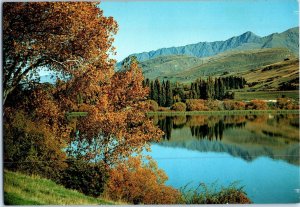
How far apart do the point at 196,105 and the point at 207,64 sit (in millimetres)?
866

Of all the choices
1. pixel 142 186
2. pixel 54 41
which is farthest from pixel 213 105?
pixel 54 41

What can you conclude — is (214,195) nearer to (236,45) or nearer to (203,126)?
(203,126)

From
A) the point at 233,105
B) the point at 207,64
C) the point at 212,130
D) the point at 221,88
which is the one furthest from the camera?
the point at 207,64

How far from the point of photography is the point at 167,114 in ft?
31.1

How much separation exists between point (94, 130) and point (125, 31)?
180 cm

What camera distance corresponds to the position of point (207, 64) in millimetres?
9914

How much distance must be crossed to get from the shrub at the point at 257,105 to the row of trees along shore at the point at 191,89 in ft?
1.10

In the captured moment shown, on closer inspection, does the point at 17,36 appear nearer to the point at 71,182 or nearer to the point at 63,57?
the point at 63,57

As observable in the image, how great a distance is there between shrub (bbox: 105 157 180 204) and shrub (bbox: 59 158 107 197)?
6.2 inches

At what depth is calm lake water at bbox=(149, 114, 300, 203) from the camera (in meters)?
9.18

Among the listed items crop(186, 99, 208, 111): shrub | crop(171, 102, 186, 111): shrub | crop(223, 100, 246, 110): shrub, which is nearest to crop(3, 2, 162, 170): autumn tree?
crop(171, 102, 186, 111): shrub

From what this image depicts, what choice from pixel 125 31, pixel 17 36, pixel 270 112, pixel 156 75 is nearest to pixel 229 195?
pixel 270 112

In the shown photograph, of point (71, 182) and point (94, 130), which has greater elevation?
point (94, 130)

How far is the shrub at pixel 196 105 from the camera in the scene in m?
9.51
